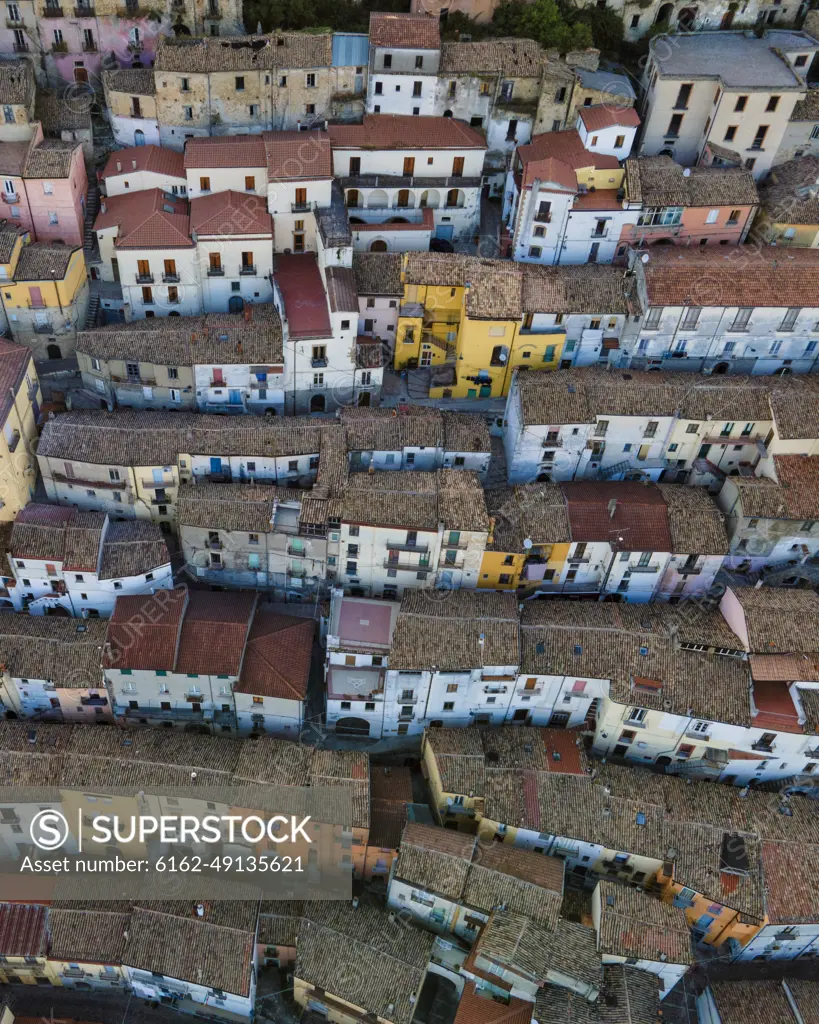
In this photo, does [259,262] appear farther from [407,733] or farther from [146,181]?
[407,733]

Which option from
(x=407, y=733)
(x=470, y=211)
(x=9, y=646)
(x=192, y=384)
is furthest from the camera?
(x=470, y=211)

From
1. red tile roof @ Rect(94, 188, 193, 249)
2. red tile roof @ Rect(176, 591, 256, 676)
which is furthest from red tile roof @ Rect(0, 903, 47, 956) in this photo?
red tile roof @ Rect(94, 188, 193, 249)

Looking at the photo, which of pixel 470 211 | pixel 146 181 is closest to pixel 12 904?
pixel 146 181

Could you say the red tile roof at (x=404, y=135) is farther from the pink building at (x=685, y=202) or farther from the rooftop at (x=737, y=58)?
the rooftop at (x=737, y=58)

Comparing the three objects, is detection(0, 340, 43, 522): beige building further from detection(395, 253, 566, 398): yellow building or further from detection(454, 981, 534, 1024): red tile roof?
detection(454, 981, 534, 1024): red tile roof

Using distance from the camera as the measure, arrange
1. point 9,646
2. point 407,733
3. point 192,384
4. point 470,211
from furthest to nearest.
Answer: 1. point 470,211
2. point 192,384
3. point 407,733
4. point 9,646

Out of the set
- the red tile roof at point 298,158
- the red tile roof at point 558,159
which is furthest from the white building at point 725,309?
the red tile roof at point 298,158
